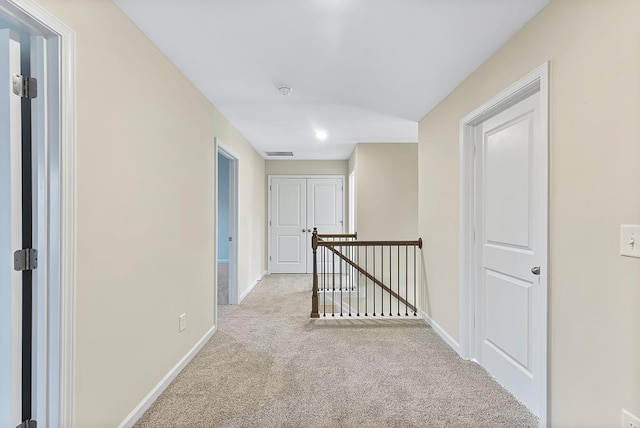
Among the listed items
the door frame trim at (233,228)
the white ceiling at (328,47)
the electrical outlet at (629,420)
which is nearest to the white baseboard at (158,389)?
the door frame trim at (233,228)

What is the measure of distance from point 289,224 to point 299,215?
0.27 metres

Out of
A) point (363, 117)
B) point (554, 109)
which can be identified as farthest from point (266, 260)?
point (554, 109)

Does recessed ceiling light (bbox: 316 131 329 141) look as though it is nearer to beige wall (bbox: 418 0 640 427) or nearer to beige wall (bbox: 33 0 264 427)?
beige wall (bbox: 33 0 264 427)

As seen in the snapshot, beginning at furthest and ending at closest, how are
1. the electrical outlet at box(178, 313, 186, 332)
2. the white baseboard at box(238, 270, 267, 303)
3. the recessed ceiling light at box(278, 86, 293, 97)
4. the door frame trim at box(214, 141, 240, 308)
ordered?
the white baseboard at box(238, 270, 267, 303)
the door frame trim at box(214, 141, 240, 308)
the recessed ceiling light at box(278, 86, 293, 97)
the electrical outlet at box(178, 313, 186, 332)

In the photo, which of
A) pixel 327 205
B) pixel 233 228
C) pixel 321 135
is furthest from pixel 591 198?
pixel 327 205

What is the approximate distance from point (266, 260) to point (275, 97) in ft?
13.4

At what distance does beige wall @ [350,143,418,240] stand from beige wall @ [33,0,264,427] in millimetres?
2881

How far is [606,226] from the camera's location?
1.35 meters

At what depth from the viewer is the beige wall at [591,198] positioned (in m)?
1.26

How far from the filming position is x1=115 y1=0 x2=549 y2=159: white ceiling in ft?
5.54

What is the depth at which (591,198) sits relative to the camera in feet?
4.66

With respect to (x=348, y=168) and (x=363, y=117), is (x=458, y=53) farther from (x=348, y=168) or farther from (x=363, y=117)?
(x=348, y=168)

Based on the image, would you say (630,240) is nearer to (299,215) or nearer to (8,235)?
(8,235)

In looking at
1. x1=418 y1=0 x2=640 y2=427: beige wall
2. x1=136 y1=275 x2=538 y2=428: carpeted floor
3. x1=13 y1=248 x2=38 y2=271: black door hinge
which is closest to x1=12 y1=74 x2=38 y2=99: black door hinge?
x1=13 y1=248 x2=38 y2=271: black door hinge
